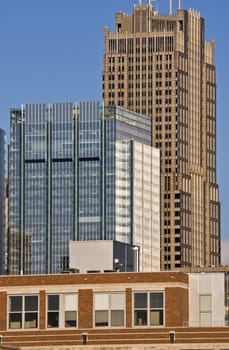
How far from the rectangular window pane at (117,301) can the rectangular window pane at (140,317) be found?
1258mm

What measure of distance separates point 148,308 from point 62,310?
6330 millimetres

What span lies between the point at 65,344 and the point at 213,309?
10.9 meters

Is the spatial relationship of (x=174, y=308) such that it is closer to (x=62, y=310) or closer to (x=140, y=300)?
(x=140, y=300)

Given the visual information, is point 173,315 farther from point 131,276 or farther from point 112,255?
point 112,255

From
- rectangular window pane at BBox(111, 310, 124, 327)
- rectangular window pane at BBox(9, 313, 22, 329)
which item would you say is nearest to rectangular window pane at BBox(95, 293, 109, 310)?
Result: rectangular window pane at BBox(111, 310, 124, 327)

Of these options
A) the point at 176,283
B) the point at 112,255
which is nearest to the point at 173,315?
the point at 176,283

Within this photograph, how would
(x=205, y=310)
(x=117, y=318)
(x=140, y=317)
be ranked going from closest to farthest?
(x=140, y=317), (x=117, y=318), (x=205, y=310)

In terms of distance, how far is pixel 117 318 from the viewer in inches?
4264

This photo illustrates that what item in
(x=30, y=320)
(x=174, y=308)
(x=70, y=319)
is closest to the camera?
(x=174, y=308)

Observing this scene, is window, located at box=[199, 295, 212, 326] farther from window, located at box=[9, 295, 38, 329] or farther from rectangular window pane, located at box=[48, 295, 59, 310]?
window, located at box=[9, 295, 38, 329]

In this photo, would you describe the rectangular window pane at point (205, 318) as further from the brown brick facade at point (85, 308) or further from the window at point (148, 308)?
the brown brick facade at point (85, 308)

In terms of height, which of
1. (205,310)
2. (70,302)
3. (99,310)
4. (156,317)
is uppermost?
(70,302)

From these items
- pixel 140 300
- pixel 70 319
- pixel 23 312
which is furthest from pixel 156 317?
pixel 23 312

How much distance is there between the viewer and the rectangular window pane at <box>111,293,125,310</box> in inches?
4274
